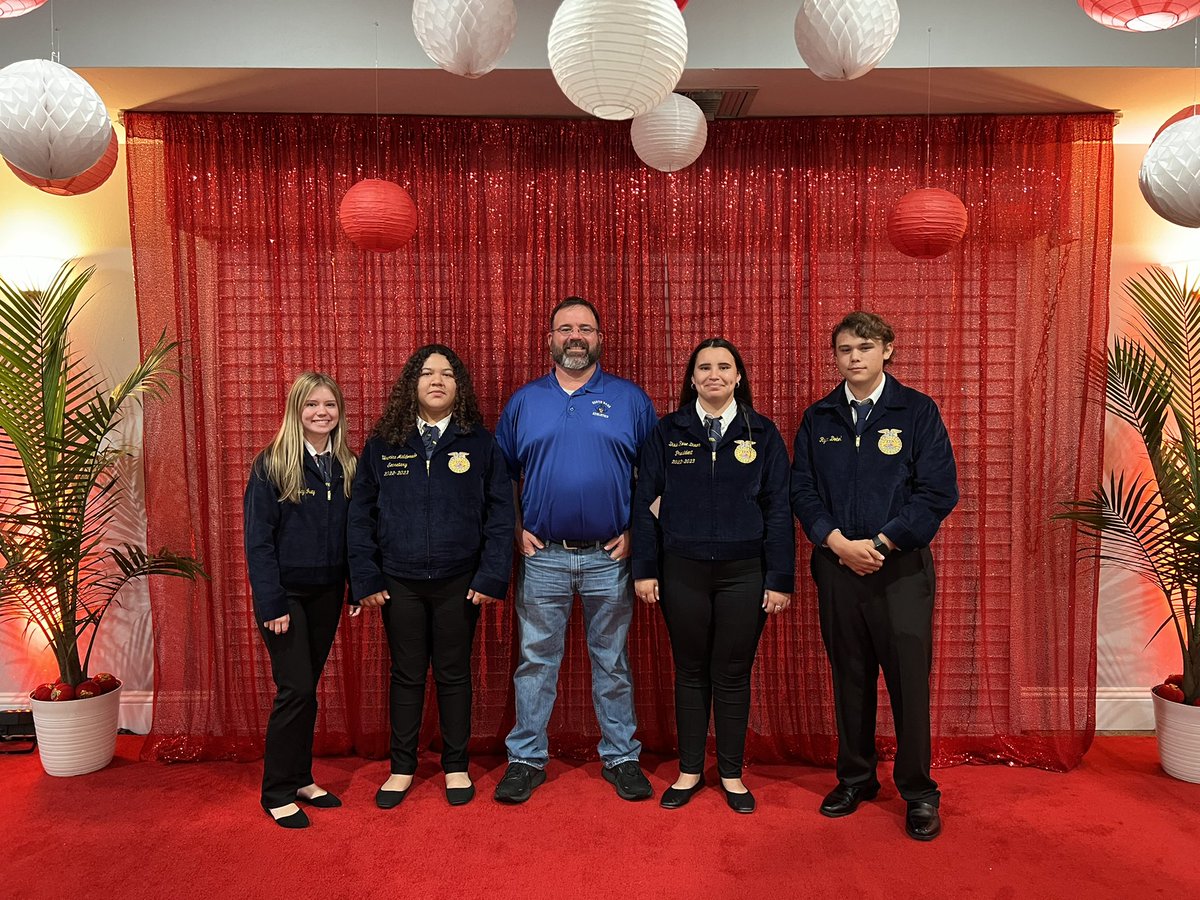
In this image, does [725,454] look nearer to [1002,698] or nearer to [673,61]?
[673,61]

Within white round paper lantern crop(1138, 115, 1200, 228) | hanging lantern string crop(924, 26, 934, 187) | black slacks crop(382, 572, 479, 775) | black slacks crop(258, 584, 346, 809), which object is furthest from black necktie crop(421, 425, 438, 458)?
white round paper lantern crop(1138, 115, 1200, 228)

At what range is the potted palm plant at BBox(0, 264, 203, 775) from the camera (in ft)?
10.1

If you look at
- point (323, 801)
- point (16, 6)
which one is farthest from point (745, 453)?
point (16, 6)

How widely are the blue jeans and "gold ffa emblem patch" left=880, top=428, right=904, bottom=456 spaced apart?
988 millimetres

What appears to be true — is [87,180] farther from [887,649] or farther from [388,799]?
[887,649]

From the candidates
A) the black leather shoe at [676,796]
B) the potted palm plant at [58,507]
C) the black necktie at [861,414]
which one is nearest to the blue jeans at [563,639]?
the black leather shoe at [676,796]

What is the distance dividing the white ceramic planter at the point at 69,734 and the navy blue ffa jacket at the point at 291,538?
102cm

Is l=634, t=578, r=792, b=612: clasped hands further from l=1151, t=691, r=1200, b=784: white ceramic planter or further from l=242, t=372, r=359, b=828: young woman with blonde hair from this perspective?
l=1151, t=691, r=1200, b=784: white ceramic planter

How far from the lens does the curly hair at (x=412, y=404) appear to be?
2.96 m

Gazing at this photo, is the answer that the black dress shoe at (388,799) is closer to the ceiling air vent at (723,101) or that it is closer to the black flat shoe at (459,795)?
the black flat shoe at (459,795)

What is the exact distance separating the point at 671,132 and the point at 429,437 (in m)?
1.32

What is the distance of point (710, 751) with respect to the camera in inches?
134

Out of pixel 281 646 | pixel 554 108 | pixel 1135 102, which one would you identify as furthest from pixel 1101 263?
pixel 281 646

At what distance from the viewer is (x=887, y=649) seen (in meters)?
2.76
